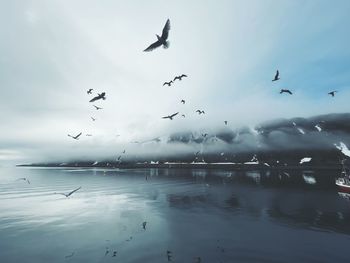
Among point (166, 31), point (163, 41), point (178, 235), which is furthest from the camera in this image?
point (178, 235)

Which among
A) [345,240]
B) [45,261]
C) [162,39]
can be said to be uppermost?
[162,39]

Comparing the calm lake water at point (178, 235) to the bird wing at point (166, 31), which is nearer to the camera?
the bird wing at point (166, 31)

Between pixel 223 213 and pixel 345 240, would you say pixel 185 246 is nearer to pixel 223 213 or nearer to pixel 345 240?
pixel 345 240

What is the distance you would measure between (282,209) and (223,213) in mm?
14886

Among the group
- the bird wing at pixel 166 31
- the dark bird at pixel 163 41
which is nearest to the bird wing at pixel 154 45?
the dark bird at pixel 163 41

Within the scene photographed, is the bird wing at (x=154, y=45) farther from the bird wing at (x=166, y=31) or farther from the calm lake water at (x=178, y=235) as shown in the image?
the calm lake water at (x=178, y=235)

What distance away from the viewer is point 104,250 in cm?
3109

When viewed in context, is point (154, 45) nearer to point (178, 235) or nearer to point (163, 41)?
point (163, 41)

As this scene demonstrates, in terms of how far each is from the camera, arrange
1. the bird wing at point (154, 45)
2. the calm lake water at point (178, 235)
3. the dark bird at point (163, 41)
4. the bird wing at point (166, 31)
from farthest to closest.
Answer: the calm lake water at point (178, 235) → the bird wing at point (154, 45) → the dark bird at point (163, 41) → the bird wing at point (166, 31)

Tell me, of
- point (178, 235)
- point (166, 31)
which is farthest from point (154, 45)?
point (178, 235)

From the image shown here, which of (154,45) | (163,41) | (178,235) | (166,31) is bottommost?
(178,235)

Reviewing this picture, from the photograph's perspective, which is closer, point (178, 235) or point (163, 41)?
point (163, 41)

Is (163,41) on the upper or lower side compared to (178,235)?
upper

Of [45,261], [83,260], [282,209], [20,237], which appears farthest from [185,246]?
[282,209]
